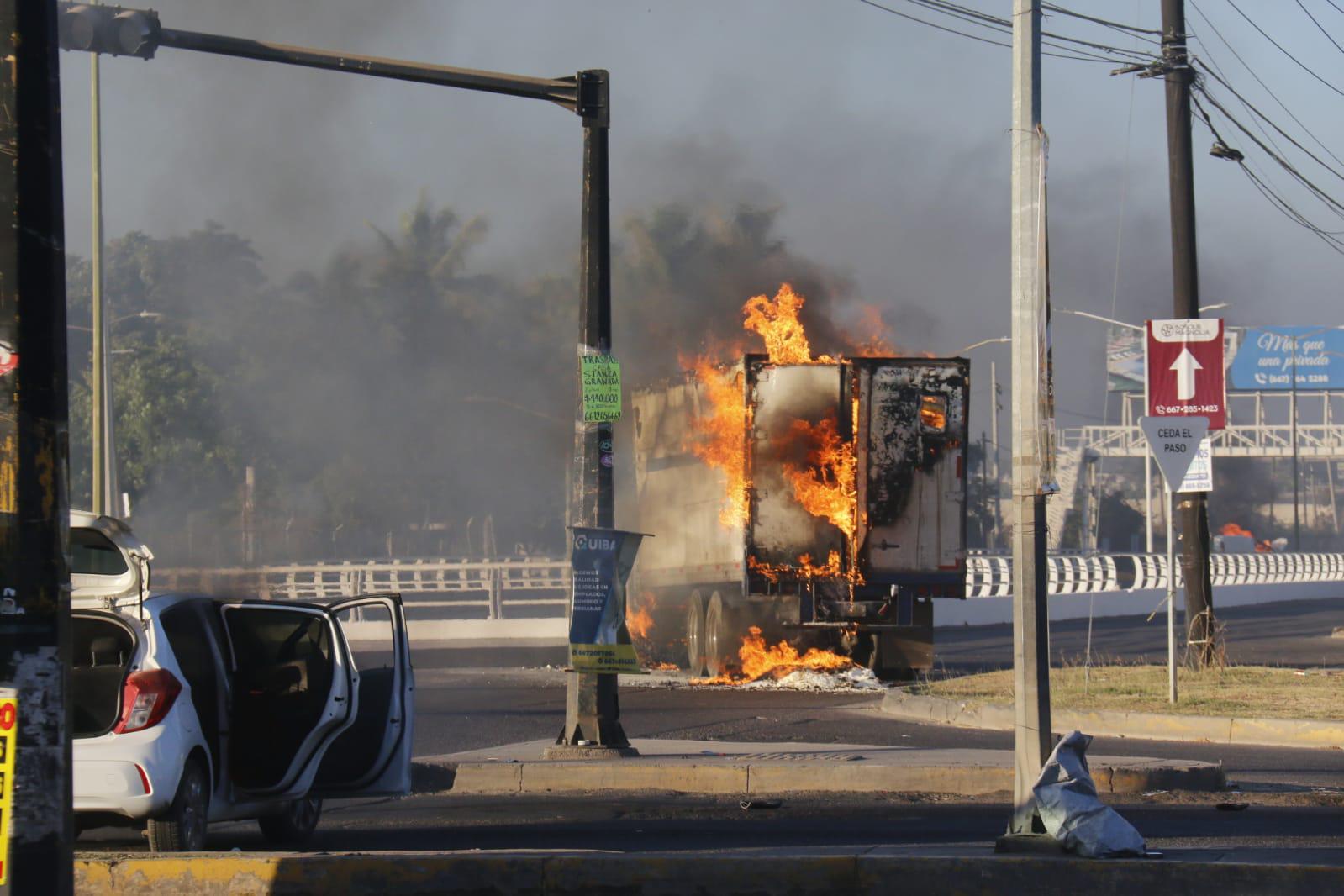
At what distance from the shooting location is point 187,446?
153 ft

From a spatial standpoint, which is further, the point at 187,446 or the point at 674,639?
the point at 187,446

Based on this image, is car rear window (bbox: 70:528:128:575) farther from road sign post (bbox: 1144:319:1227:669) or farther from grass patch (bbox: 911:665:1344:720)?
road sign post (bbox: 1144:319:1227:669)

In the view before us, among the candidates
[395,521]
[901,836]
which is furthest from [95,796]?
[395,521]

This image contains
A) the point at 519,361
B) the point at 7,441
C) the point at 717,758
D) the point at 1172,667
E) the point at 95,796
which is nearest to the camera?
the point at 7,441

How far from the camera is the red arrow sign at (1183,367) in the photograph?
1606 cm

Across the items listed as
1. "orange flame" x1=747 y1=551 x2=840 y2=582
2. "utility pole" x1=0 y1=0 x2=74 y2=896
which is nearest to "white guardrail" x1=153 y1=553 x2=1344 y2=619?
"orange flame" x1=747 y1=551 x2=840 y2=582

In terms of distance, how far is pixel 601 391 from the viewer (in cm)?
1228

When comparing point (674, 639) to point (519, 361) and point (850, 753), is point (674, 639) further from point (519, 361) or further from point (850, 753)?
point (519, 361)

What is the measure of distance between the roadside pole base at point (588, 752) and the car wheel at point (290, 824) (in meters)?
3.09

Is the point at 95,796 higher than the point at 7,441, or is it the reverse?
the point at 7,441

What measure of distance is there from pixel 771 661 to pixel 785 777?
378 inches

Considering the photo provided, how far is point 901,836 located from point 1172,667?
7.75 metres

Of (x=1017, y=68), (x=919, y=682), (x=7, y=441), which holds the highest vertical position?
(x=1017, y=68)

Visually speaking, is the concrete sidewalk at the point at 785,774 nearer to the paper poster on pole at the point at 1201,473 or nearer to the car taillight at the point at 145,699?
the car taillight at the point at 145,699
